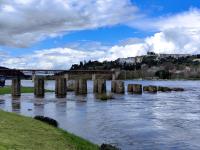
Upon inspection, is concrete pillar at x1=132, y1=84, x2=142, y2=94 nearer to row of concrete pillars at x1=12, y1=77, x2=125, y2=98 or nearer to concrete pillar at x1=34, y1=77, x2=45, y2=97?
row of concrete pillars at x1=12, y1=77, x2=125, y2=98

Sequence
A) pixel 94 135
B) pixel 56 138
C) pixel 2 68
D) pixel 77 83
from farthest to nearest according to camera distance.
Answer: pixel 2 68 → pixel 77 83 → pixel 94 135 → pixel 56 138

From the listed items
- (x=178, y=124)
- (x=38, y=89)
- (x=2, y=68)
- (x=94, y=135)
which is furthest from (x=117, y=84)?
(x=94, y=135)

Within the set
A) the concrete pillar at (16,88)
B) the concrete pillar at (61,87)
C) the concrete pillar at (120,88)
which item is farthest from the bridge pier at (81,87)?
the concrete pillar at (16,88)

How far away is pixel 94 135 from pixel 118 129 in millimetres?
4728

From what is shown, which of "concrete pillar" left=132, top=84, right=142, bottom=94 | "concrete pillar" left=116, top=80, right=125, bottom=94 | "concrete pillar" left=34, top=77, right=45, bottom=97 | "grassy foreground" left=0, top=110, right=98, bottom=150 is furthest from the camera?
"concrete pillar" left=132, top=84, right=142, bottom=94

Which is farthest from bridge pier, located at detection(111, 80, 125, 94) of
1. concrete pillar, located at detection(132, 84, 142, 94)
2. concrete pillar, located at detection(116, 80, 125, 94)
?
concrete pillar, located at detection(132, 84, 142, 94)

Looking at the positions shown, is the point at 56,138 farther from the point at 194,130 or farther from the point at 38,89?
the point at 38,89

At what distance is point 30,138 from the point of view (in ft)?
68.7

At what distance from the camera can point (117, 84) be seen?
120m

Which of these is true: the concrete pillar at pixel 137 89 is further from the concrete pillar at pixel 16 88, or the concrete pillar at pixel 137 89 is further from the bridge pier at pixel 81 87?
the concrete pillar at pixel 16 88

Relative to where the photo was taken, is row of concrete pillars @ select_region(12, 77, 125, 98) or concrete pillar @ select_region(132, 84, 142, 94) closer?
row of concrete pillars @ select_region(12, 77, 125, 98)

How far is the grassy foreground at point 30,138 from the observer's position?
18931 millimetres

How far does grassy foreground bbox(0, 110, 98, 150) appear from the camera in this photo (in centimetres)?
1893

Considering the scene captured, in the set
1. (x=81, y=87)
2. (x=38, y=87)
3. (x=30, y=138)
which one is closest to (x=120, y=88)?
(x=81, y=87)
